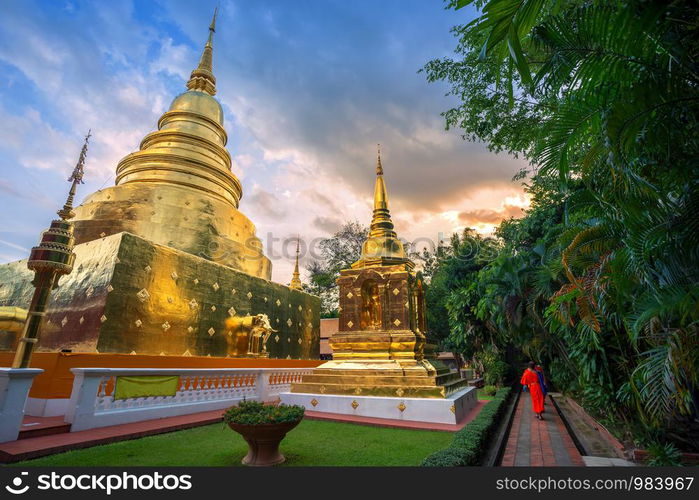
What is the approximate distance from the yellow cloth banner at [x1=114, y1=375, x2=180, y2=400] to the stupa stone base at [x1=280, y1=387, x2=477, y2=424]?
9.33 feet

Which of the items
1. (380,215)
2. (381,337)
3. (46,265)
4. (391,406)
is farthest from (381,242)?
(46,265)

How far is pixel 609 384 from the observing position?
639 centimetres

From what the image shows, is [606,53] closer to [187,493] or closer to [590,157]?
[590,157]

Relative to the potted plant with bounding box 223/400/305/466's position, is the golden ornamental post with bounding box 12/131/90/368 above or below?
above

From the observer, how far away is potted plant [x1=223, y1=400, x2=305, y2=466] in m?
4.12

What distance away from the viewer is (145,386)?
6.66 meters

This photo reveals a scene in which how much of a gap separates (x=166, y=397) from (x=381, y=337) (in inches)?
197

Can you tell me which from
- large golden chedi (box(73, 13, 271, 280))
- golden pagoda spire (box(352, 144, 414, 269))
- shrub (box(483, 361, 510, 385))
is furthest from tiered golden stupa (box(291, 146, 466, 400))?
shrub (box(483, 361, 510, 385))

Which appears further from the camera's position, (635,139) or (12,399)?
(12,399)

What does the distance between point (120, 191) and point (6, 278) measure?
467 cm

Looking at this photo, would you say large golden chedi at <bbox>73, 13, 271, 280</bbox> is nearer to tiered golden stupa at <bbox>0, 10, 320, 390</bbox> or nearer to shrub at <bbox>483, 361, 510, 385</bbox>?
tiered golden stupa at <bbox>0, 10, 320, 390</bbox>

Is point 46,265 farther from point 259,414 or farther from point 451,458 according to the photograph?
point 451,458

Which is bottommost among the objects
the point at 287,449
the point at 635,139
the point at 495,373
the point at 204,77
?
the point at 287,449

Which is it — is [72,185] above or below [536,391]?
above
